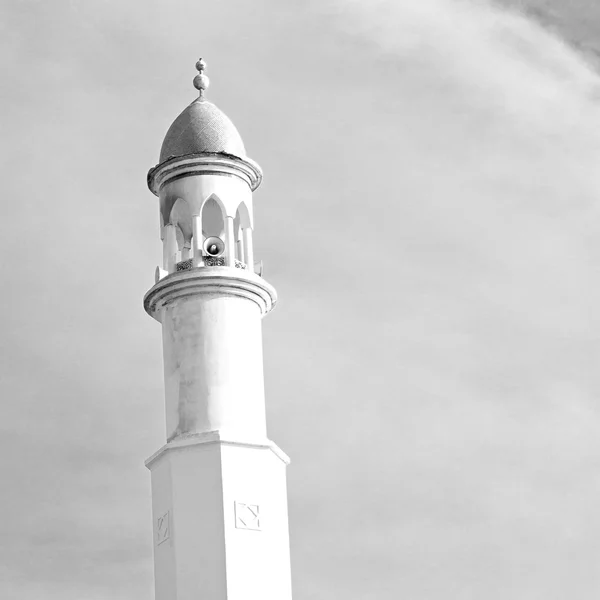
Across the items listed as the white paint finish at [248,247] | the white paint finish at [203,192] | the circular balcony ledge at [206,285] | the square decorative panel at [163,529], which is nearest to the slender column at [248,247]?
the white paint finish at [248,247]

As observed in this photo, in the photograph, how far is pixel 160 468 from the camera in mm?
24641

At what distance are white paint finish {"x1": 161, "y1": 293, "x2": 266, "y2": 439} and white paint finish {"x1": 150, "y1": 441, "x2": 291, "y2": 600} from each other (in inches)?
19.5

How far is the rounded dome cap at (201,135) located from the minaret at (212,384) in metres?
0.02

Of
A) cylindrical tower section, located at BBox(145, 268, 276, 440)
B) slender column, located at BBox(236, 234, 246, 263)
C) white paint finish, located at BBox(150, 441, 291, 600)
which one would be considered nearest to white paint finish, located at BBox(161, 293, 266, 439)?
cylindrical tower section, located at BBox(145, 268, 276, 440)

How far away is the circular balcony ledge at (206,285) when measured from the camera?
2520cm

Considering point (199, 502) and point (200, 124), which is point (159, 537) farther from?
point (200, 124)

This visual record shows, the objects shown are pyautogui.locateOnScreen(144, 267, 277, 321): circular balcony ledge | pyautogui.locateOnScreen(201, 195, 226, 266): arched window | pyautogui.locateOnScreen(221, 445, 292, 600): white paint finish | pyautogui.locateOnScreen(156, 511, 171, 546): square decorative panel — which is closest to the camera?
pyautogui.locateOnScreen(221, 445, 292, 600): white paint finish

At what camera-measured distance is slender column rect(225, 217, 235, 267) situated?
84.6 feet

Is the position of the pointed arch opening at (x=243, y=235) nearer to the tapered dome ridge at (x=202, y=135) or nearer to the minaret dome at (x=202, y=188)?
the minaret dome at (x=202, y=188)

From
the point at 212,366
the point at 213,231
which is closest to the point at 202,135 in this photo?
the point at 213,231

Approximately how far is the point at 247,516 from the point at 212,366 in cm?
238

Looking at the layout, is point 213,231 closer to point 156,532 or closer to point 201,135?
point 201,135

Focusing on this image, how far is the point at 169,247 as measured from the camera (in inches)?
1036

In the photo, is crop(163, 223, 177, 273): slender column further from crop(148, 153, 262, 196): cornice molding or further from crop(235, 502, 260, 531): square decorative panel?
crop(235, 502, 260, 531): square decorative panel
